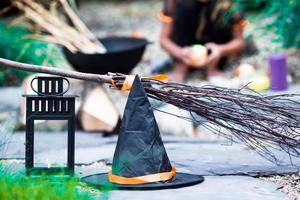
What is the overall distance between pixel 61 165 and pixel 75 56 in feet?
5.76

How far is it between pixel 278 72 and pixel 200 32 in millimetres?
1033

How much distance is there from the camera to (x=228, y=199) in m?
3.44

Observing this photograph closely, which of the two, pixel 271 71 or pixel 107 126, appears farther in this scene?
pixel 271 71

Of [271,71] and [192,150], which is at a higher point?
[271,71]

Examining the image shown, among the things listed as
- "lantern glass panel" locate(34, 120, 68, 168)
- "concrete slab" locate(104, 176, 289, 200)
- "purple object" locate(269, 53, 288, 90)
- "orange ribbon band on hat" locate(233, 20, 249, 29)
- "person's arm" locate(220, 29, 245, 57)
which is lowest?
"concrete slab" locate(104, 176, 289, 200)

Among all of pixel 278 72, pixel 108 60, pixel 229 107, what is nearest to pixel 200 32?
pixel 278 72

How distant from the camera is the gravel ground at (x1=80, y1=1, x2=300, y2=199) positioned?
6844mm

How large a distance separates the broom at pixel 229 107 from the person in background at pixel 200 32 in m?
2.69

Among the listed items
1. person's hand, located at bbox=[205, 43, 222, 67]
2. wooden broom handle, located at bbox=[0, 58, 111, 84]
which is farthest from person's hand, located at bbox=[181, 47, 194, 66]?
wooden broom handle, located at bbox=[0, 58, 111, 84]

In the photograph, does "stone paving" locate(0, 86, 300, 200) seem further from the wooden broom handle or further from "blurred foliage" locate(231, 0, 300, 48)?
"blurred foliage" locate(231, 0, 300, 48)

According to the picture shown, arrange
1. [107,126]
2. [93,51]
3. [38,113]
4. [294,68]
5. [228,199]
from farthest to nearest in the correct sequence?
[294,68]
[93,51]
[107,126]
[38,113]
[228,199]

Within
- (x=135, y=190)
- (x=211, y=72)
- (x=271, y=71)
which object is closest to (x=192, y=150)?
(x=135, y=190)

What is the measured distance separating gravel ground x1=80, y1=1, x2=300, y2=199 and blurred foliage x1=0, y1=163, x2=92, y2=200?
341 cm

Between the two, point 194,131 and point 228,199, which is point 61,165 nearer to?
point 228,199
